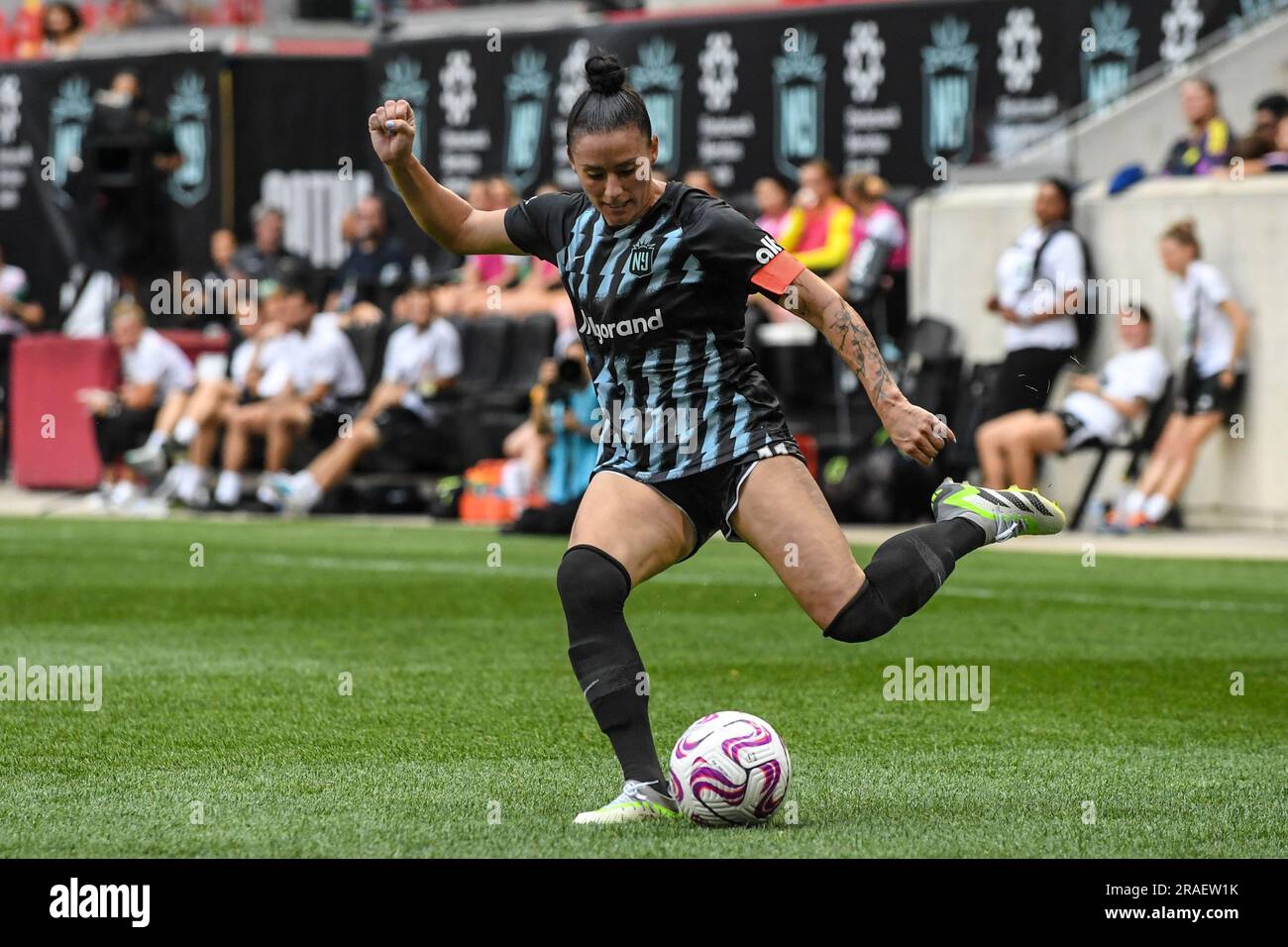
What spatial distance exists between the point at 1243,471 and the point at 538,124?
9.62m

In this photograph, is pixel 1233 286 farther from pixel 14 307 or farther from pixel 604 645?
pixel 14 307

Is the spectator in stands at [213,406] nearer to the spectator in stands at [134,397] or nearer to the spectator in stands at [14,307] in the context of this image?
the spectator in stands at [134,397]

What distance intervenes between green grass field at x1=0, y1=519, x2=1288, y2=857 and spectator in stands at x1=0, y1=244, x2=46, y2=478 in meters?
10.5

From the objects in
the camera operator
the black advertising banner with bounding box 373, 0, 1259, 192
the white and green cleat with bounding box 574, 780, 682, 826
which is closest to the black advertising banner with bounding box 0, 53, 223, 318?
the camera operator

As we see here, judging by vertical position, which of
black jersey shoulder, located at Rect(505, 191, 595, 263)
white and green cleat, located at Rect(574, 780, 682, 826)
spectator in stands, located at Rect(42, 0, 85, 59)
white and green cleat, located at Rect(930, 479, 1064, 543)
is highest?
spectator in stands, located at Rect(42, 0, 85, 59)

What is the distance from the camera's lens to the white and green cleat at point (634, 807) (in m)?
6.12

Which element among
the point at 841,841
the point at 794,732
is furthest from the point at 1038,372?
the point at 841,841

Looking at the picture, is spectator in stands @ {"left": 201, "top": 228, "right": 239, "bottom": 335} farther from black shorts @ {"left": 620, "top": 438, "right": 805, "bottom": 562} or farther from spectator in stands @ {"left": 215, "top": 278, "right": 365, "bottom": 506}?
black shorts @ {"left": 620, "top": 438, "right": 805, "bottom": 562}

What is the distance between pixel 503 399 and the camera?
1958cm

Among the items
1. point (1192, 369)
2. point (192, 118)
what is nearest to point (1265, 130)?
point (1192, 369)

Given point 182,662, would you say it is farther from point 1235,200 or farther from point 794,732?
point 1235,200

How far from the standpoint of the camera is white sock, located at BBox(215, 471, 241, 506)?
66.2 ft

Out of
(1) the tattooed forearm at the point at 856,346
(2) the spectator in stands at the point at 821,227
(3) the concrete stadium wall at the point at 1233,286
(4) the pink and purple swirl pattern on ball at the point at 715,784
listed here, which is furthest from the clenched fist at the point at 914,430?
(2) the spectator in stands at the point at 821,227

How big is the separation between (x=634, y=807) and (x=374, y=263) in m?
16.9
